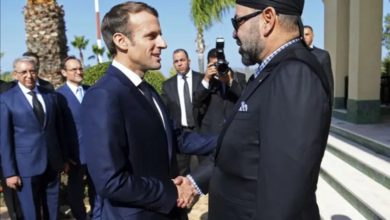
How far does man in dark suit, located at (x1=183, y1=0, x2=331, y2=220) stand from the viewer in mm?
1348

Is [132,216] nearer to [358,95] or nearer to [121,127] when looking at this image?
[121,127]

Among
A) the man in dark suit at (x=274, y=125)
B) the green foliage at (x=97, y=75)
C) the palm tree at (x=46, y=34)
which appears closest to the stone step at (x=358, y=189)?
the man in dark suit at (x=274, y=125)

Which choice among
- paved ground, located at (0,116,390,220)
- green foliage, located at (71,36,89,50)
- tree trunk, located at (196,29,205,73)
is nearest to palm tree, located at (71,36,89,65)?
green foliage, located at (71,36,89,50)

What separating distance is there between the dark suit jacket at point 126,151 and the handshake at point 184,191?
46 millimetres

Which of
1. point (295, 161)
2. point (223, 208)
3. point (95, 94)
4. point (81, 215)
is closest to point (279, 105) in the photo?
point (295, 161)

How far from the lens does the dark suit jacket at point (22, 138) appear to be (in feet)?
12.7

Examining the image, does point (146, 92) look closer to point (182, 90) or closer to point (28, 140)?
point (28, 140)

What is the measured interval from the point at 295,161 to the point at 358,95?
6585mm

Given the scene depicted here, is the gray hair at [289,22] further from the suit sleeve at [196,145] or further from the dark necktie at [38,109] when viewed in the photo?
the dark necktie at [38,109]

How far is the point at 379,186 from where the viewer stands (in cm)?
451

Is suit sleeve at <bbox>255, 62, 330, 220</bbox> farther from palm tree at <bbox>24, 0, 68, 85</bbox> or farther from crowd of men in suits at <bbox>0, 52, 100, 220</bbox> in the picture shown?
palm tree at <bbox>24, 0, 68, 85</bbox>

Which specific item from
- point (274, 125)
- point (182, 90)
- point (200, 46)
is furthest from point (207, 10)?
point (274, 125)

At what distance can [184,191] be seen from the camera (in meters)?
1.99

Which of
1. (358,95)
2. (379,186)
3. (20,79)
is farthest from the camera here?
(358,95)
